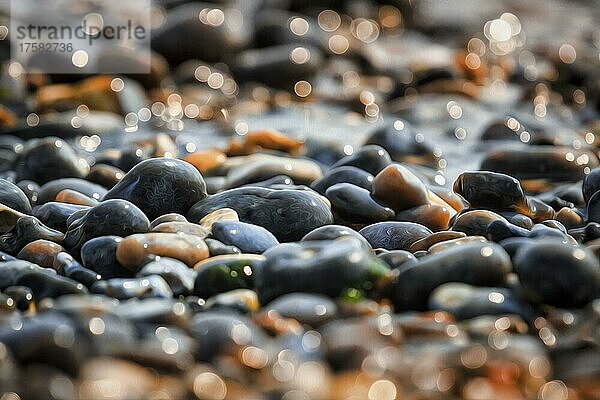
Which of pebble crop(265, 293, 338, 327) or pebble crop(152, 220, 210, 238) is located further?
pebble crop(152, 220, 210, 238)

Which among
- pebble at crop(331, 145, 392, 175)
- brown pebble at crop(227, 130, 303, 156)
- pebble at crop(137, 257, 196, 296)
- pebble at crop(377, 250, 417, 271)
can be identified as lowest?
brown pebble at crop(227, 130, 303, 156)

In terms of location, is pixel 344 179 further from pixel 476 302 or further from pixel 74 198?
pixel 476 302

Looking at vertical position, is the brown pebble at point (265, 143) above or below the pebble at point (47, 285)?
below

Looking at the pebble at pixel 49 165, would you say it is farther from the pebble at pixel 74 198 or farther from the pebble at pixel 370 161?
the pebble at pixel 370 161

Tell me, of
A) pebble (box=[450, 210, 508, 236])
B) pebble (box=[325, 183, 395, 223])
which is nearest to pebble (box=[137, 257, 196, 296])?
pebble (box=[325, 183, 395, 223])

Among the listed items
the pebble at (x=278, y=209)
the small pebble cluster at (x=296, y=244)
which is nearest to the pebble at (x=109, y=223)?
the small pebble cluster at (x=296, y=244)

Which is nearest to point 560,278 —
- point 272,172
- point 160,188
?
point 160,188

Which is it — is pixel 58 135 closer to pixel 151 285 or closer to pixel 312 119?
pixel 312 119

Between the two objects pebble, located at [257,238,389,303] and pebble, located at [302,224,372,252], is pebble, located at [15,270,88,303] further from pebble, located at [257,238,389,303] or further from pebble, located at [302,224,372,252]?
pebble, located at [302,224,372,252]
